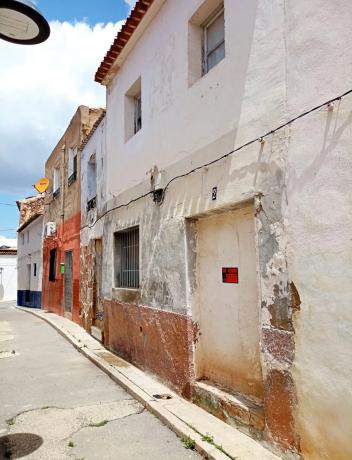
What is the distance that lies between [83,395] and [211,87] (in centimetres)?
459

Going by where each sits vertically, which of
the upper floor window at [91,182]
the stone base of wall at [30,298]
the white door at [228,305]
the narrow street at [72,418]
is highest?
the upper floor window at [91,182]

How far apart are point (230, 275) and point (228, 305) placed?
36 centimetres

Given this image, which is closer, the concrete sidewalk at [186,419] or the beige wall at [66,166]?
the concrete sidewalk at [186,419]

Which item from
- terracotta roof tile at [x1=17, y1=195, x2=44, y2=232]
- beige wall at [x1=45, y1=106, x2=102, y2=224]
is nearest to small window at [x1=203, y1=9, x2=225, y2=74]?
beige wall at [x1=45, y1=106, x2=102, y2=224]

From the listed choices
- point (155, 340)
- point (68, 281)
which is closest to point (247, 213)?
point (155, 340)

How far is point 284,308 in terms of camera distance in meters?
3.55

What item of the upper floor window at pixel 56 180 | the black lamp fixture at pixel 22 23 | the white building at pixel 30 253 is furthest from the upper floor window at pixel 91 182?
the white building at pixel 30 253

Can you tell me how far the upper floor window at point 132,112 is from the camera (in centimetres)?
790

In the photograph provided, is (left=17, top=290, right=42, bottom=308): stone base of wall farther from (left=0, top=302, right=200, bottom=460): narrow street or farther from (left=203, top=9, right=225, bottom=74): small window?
(left=203, top=9, right=225, bottom=74): small window

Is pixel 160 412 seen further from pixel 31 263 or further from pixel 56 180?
pixel 31 263

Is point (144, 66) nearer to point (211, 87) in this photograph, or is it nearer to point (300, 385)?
point (211, 87)

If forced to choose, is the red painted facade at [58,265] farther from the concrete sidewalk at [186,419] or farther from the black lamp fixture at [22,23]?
the black lamp fixture at [22,23]

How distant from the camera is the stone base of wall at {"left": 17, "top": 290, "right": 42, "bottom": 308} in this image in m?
20.2

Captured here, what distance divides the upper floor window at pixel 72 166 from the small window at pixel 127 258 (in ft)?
19.2
